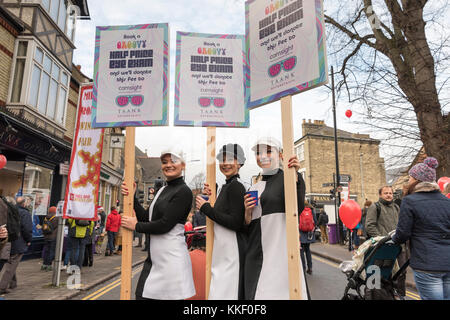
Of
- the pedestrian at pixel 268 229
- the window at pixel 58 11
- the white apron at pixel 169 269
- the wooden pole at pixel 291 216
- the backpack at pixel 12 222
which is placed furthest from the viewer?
the window at pixel 58 11

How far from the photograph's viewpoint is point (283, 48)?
291cm

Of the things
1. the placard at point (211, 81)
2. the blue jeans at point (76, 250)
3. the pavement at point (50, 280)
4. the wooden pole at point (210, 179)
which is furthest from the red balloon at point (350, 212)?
the blue jeans at point (76, 250)

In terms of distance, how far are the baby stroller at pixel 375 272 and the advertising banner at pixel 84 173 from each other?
5185mm

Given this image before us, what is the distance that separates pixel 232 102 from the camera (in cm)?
340

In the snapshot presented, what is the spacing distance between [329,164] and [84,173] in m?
31.6

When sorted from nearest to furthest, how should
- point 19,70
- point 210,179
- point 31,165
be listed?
point 210,179
point 19,70
point 31,165

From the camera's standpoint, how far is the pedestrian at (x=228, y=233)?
2.69 m

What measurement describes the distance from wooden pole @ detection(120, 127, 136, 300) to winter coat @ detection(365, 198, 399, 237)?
14.4 feet

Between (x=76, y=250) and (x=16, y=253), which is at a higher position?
(x=16, y=253)

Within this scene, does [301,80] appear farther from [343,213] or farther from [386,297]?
[343,213]

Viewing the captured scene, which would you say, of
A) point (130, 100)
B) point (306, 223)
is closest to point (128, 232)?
point (130, 100)

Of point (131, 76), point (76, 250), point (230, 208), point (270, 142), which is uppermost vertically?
point (131, 76)

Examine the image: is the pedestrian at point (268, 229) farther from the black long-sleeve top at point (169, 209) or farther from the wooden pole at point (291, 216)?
the black long-sleeve top at point (169, 209)

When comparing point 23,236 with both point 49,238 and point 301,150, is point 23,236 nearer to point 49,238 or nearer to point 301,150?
point 49,238
